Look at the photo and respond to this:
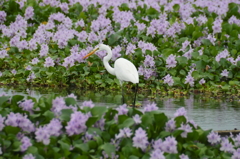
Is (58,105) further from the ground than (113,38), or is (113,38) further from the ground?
(113,38)

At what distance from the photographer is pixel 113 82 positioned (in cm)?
1158

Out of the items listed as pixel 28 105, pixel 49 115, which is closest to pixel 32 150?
pixel 49 115

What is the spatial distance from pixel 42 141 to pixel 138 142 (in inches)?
34.3

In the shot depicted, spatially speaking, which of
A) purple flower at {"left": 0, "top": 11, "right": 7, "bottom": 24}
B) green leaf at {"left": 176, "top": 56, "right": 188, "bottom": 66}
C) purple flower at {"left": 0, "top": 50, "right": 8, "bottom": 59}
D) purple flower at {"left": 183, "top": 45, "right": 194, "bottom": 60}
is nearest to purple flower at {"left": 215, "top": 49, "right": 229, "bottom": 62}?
purple flower at {"left": 183, "top": 45, "right": 194, "bottom": 60}

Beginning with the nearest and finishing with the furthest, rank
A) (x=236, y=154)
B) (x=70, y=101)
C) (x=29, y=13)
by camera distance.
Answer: (x=236, y=154)
(x=70, y=101)
(x=29, y=13)

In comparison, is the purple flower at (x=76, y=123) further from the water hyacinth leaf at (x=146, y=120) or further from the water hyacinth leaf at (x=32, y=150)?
the water hyacinth leaf at (x=146, y=120)

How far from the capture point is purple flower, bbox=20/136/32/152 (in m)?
5.32

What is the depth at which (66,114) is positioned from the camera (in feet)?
19.1

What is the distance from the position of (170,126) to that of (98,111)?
718 mm

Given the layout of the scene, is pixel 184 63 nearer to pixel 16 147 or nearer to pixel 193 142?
pixel 193 142

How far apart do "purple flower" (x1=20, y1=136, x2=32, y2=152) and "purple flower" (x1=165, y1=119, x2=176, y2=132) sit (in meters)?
1.38

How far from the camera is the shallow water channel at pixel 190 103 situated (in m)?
8.42

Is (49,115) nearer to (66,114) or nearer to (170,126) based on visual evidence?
(66,114)

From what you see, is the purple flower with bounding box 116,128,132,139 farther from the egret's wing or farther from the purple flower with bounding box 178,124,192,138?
the egret's wing
